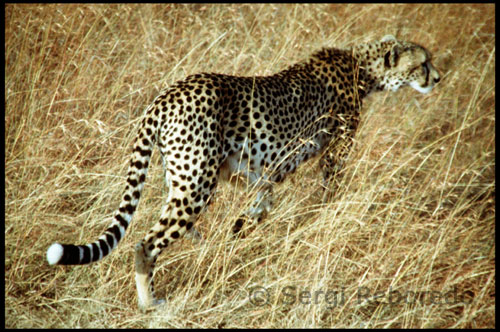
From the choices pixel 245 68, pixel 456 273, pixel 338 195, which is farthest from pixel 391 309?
pixel 245 68

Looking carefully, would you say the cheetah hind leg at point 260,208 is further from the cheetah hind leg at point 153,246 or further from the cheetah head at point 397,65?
the cheetah head at point 397,65

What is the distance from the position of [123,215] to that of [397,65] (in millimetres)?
2330

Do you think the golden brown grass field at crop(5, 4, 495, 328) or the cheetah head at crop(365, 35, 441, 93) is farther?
the cheetah head at crop(365, 35, 441, 93)

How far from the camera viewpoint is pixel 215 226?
337cm

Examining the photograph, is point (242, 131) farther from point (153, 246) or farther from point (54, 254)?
point (54, 254)

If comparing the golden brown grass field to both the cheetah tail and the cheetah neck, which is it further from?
the cheetah neck

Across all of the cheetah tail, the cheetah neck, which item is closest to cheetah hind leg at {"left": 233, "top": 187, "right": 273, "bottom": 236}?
the cheetah tail

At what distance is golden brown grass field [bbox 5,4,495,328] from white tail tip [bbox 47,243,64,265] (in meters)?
0.41

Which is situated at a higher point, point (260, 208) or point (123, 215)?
point (123, 215)

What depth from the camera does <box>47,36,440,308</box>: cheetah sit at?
2.87m

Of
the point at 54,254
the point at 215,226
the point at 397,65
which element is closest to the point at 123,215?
the point at 54,254

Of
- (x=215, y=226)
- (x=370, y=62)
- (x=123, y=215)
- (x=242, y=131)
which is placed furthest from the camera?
(x=370, y=62)

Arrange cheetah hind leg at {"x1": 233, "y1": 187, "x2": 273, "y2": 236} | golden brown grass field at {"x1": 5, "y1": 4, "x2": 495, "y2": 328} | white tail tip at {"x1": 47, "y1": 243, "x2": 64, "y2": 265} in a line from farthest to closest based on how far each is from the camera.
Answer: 1. cheetah hind leg at {"x1": 233, "y1": 187, "x2": 273, "y2": 236}
2. golden brown grass field at {"x1": 5, "y1": 4, "x2": 495, "y2": 328}
3. white tail tip at {"x1": 47, "y1": 243, "x2": 64, "y2": 265}

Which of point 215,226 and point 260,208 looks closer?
point 215,226
